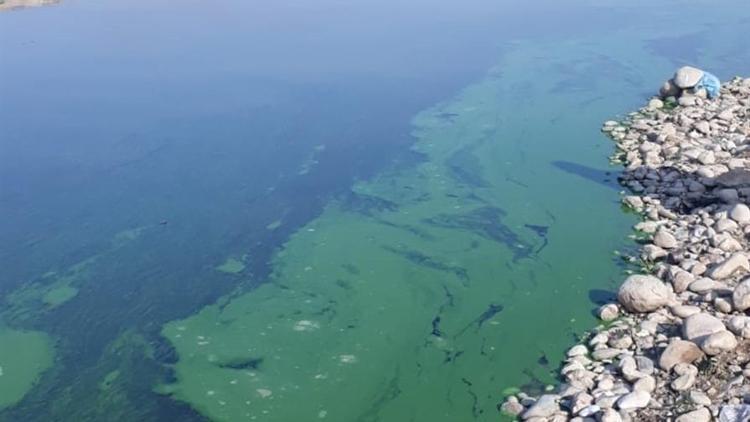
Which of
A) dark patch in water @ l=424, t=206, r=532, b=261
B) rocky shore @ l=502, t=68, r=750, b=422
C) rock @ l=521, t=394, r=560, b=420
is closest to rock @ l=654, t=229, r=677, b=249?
rocky shore @ l=502, t=68, r=750, b=422

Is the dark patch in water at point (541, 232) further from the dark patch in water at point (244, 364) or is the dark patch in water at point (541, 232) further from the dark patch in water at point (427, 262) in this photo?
the dark patch in water at point (244, 364)

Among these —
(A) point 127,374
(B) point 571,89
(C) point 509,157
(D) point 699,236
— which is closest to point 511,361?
(D) point 699,236

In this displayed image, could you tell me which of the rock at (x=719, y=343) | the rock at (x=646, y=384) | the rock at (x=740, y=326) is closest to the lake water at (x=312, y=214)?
the rock at (x=646, y=384)

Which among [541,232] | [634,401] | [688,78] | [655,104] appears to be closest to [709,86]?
[688,78]

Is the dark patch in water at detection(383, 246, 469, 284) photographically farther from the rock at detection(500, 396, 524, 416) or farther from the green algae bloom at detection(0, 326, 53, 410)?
the green algae bloom at detection(0, 326, 53, 410)

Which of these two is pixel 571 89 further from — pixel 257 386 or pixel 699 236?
pixel 257 386

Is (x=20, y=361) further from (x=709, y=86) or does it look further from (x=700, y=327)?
(x=709, y=86)
